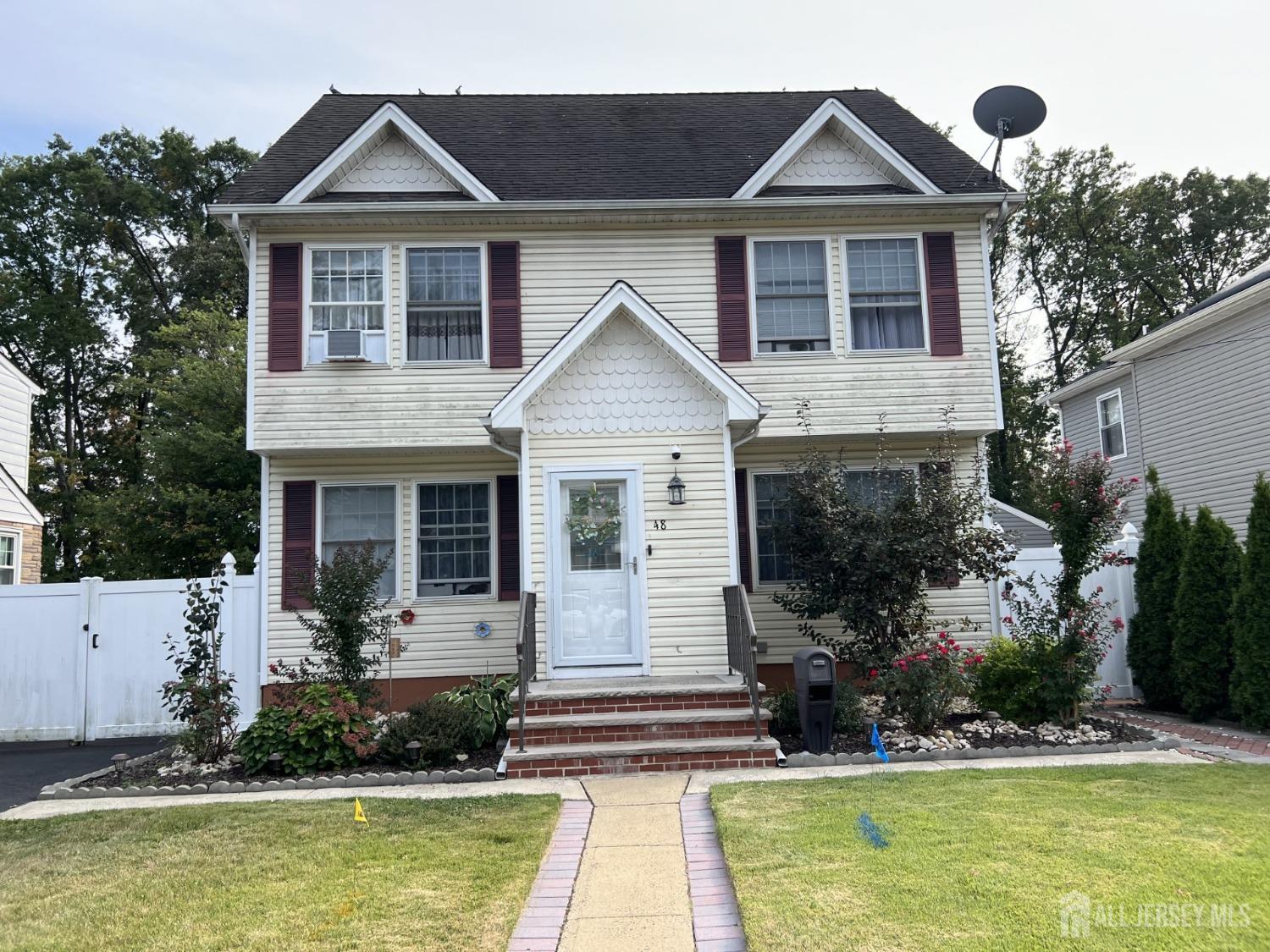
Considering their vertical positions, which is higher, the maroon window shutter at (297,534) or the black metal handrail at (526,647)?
the maroon window shutter at (297,534)

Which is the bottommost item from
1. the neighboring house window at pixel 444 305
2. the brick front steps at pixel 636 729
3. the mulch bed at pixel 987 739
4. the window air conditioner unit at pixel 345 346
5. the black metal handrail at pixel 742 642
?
the mulch bed at pixel 987 739

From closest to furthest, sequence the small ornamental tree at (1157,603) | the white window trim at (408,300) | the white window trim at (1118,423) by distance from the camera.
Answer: the small ornamental tree at (1157,603)
the white window trim at (408,300)
the white window trim at (1118,423)

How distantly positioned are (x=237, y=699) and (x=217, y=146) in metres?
24.0

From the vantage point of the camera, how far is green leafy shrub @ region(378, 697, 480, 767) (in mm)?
8203

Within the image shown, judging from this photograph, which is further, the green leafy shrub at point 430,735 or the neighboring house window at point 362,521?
the neighboring house window at point 362,521

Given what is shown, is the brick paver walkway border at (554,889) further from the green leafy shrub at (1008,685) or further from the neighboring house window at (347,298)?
the neighboring house window at (347,298)

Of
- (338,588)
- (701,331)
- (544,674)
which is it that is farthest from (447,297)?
(544,674)

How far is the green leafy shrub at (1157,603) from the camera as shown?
34.9 feet

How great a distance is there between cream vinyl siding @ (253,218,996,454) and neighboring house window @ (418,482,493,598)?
2.80 ft

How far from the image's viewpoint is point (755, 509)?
11594mm

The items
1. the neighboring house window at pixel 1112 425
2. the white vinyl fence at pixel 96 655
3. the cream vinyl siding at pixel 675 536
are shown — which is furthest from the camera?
the neighboring house window at pixel 1112 425

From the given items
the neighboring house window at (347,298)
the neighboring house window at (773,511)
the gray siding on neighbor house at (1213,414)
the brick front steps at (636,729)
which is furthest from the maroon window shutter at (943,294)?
the neighboring house window at (347,298)

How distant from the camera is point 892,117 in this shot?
44.4 feet

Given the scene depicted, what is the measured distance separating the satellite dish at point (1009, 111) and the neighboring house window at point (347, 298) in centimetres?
805
